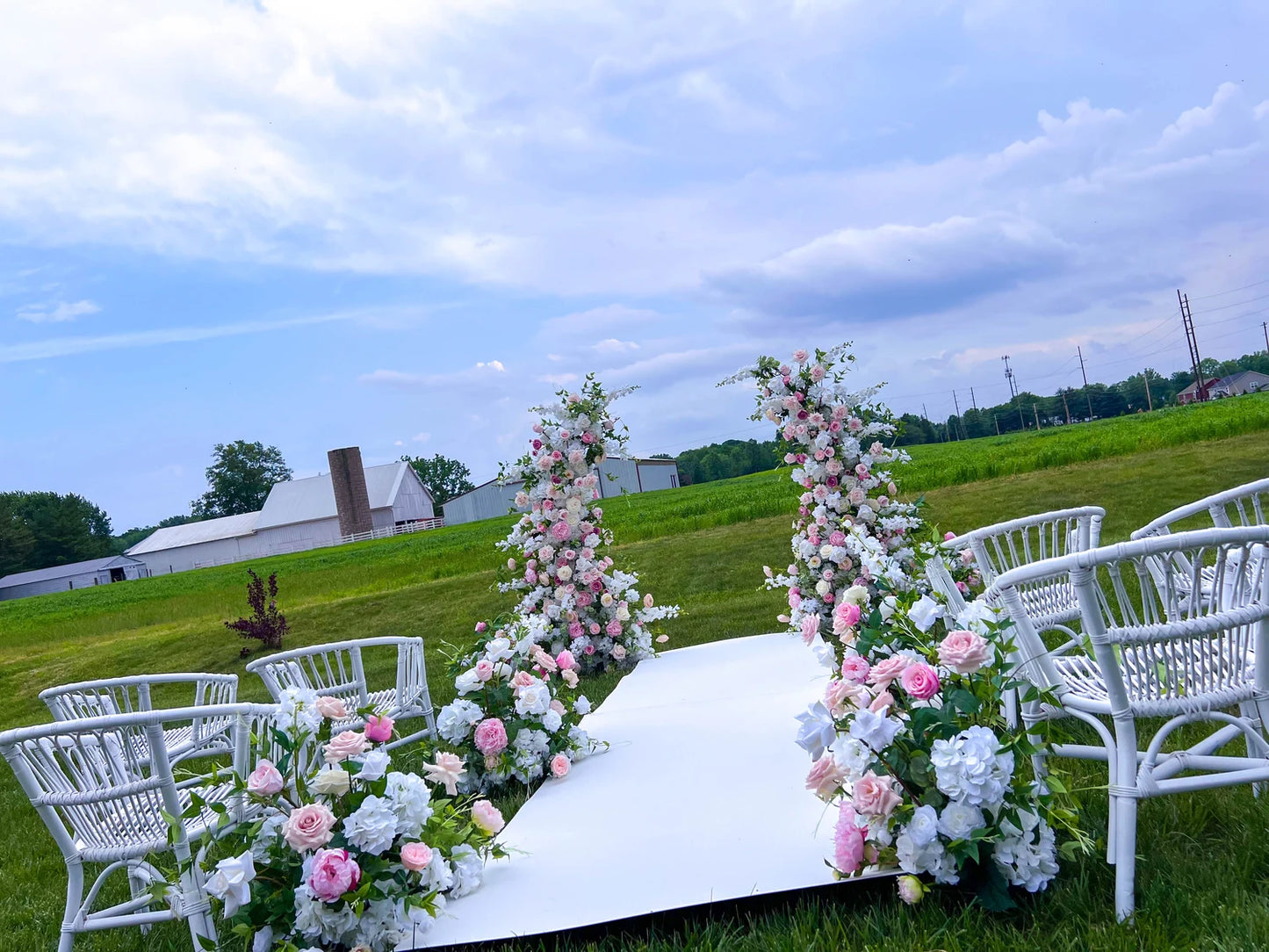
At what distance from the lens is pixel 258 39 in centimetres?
780

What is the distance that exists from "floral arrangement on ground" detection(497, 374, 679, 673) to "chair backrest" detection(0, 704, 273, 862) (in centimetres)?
467

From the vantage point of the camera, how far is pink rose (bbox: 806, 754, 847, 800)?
2602 mm

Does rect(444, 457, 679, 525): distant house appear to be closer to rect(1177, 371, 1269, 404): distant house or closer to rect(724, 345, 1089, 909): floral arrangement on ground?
rect(1177, 371, 1269, 404): distant house

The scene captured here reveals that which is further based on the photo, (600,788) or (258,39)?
(258,39)

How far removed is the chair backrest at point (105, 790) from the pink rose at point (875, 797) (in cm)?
180

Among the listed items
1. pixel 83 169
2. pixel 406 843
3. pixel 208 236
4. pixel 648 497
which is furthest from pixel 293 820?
pixel 648 497

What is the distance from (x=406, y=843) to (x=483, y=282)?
9.21m

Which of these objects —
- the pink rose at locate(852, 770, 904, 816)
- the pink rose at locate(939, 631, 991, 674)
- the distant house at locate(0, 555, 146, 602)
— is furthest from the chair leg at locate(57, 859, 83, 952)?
the distant house at locate(0, 555, 146, 602)

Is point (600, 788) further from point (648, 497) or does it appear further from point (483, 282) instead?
point (648, 497)

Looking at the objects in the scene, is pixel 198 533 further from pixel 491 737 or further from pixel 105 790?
pixel 105 790

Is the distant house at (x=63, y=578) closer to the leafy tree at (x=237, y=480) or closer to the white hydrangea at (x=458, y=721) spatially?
the leafy tree at (x=237, y=480)

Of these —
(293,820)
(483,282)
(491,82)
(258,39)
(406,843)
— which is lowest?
(406,843)

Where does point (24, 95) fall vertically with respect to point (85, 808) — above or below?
above

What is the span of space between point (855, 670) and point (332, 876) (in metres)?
1.60
